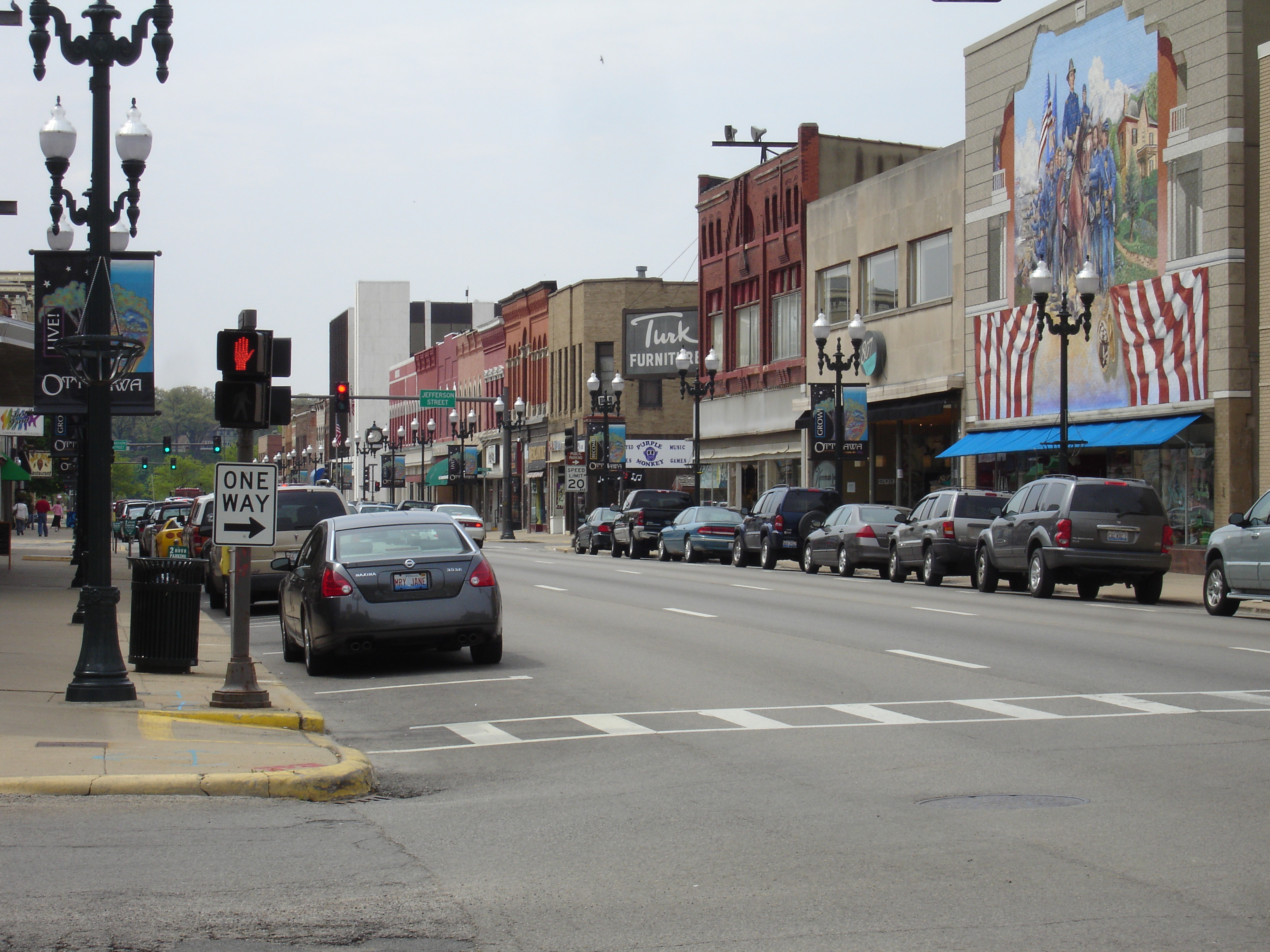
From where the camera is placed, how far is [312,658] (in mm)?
15734

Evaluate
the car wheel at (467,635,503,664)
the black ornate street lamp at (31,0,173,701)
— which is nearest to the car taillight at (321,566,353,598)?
the car wheel at (467,635,503,664)

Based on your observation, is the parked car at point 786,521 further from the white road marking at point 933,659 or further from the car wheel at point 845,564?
the white road marking at point 933,659

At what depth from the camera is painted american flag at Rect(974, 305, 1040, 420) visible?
130ft

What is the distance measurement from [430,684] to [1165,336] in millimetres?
24102

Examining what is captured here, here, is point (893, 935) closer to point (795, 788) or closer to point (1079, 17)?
point (795, 788)

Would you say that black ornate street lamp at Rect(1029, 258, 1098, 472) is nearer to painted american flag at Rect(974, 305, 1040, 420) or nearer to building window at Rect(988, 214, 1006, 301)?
painted american flag at Rect(974, 305, 1040, 420)

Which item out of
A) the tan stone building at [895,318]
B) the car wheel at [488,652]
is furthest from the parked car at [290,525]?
the tan stone building at [895,318]

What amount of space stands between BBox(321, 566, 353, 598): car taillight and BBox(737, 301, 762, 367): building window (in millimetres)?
44368

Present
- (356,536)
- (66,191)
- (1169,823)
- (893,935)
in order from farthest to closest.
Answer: (66,191) → (356,536) → (1169,823) → (893,935)

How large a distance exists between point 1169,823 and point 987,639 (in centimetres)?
1025

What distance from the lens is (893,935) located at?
5906mm

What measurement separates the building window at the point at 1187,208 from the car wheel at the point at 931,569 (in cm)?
924

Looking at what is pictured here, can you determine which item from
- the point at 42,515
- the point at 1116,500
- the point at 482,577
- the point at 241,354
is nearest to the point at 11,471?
the point at 1116,500

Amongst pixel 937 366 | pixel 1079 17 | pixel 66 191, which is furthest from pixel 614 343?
pixel 66 191
